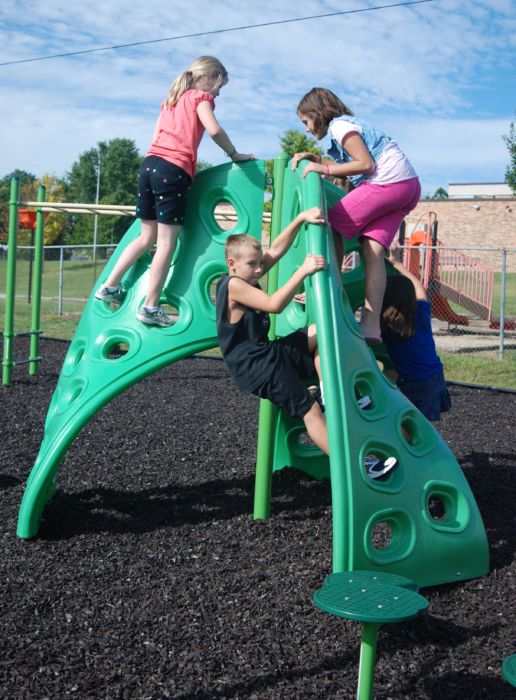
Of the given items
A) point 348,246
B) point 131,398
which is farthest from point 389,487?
point 131,398

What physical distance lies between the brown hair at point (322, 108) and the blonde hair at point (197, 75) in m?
0.57

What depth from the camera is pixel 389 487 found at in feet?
11.4

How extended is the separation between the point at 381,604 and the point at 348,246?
2.57 m

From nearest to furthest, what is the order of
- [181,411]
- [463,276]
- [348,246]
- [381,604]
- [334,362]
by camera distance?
[381,604]
[334,362]
[348,246]
[181,411]
[463,276]

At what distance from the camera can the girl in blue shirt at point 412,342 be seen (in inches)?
173

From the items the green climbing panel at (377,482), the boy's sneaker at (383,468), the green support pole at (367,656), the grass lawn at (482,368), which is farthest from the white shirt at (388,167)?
the grass lawn at (482,368)

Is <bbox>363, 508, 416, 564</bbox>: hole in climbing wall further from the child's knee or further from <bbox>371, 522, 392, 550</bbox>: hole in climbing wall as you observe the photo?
the child's knee

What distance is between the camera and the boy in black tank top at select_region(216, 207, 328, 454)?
3.88 meters

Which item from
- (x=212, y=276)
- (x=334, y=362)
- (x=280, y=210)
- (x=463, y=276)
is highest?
(x=463, y=276)

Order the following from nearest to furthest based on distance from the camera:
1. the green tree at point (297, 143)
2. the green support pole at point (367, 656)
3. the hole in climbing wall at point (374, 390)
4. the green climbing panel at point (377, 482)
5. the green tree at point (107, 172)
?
the green support pole at point (367, 656) → the green climbing panel at point (377, 482) → the hole in climbing wall at point (374, 390) → the green tree at point (297, 143) → the green tree at point (107, 172)

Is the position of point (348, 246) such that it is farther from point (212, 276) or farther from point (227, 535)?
point (227, 535)

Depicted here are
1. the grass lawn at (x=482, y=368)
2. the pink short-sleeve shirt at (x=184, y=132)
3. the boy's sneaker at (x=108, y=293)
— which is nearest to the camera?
the pink short-sleeve shirt at (x=184, y=132)

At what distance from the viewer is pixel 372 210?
13.8ft

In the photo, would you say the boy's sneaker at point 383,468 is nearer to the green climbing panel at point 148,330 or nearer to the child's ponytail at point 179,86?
the green climbing panel at point 148,330
